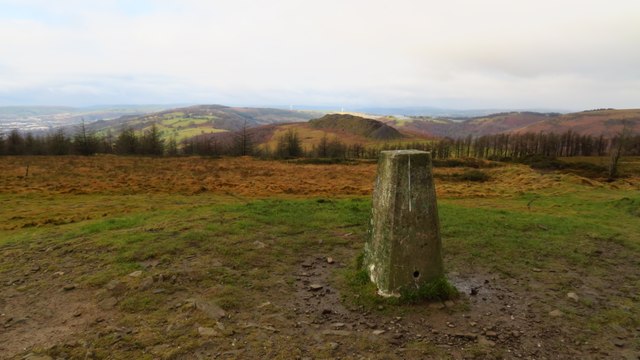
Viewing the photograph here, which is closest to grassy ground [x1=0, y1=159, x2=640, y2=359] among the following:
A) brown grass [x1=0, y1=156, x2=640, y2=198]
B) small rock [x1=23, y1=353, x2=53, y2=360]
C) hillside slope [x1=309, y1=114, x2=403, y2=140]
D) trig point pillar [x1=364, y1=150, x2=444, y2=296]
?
small rock [x1=23, y1=353, x2=53, y2=360]

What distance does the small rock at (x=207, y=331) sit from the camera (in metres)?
6.22

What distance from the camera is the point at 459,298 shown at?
308 inches

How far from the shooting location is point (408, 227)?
7.48m

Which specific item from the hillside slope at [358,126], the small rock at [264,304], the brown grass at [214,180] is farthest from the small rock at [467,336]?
the hillside slope at [358,126]

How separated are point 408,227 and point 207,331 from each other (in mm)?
4082

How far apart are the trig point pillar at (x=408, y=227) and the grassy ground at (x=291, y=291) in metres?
0.55

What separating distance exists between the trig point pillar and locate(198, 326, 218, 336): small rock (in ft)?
10.8

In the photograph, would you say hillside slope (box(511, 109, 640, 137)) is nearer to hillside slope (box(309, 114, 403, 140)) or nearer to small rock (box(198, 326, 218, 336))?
hillside slope (box(309, 114, 403, 140))

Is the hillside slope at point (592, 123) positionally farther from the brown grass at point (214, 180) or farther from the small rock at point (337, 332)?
the small rock at point (337, 332)

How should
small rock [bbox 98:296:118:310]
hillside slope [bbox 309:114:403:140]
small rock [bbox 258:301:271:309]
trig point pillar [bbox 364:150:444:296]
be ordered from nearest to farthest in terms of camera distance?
small rock [bbox 98:296:118:310], small rock [bbox 258:301:271:309], trig point pillar [bbox 364:150:444:296], hillside slope [bbox 309:114:403:140]

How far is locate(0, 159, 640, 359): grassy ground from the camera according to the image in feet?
20.1

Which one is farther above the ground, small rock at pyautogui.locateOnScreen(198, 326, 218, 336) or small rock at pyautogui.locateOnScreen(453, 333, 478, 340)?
small rock at pyautogui.locateOnScreen(198, 326, 218, 336)

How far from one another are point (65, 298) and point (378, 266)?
6279 millimetres

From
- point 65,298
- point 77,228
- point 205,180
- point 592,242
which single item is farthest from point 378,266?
point 205,180
